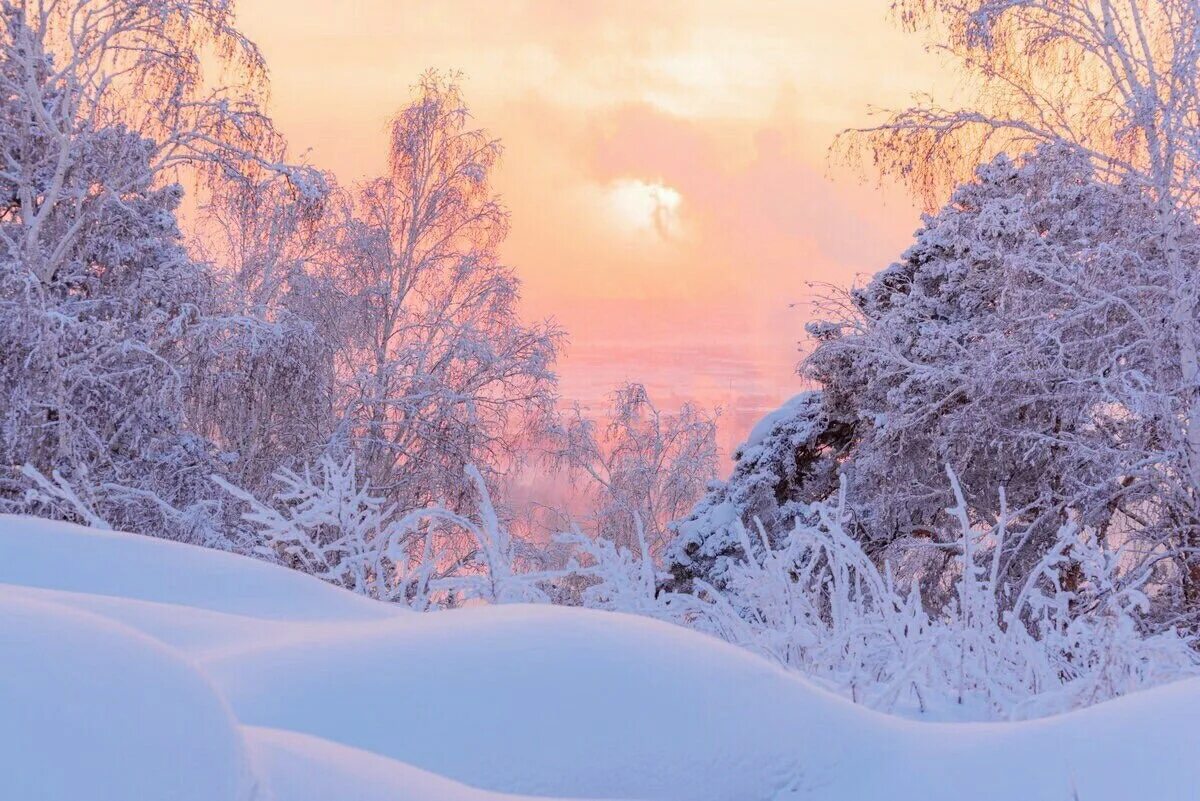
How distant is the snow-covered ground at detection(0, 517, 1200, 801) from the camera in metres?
1.09

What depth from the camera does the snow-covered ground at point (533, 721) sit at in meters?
1.09

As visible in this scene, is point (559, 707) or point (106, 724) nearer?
point (106, 724)

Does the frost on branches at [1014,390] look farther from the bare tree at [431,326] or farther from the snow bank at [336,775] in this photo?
the snow bank at [336,775]

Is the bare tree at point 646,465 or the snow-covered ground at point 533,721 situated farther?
the bare tree at point 646,465

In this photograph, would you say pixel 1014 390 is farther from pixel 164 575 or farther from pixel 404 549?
pixel 164 575

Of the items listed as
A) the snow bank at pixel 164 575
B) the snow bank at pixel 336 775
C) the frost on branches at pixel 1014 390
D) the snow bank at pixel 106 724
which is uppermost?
the frost on branches at pixel 1014 390

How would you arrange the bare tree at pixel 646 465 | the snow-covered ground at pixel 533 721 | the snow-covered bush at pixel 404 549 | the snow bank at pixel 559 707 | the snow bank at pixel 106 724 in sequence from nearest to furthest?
the snow bank at pixel 106 724 → the snow-covered ground at pixel 533 721 → the snow bank at pixel 559 707 → the snow-covered bush at pixel 404 549 → the bare tree at pixel 646 465

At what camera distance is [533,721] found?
1.56 meters

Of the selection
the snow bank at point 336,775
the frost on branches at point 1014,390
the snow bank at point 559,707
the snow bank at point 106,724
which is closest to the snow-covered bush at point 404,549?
the snow bank at point 559,707

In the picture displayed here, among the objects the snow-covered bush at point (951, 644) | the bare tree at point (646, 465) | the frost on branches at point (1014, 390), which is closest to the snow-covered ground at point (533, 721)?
the snow-covered bush at point (951, 644)

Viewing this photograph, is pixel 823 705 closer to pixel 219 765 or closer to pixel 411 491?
pixel 219 765

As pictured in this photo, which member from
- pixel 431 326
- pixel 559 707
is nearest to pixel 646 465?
pixel 431 326

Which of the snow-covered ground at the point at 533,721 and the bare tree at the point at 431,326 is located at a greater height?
the bare tree at the point at 431,326

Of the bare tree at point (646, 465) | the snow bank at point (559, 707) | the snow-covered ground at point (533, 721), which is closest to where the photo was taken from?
the snow-covered ground at point (533, 721)
